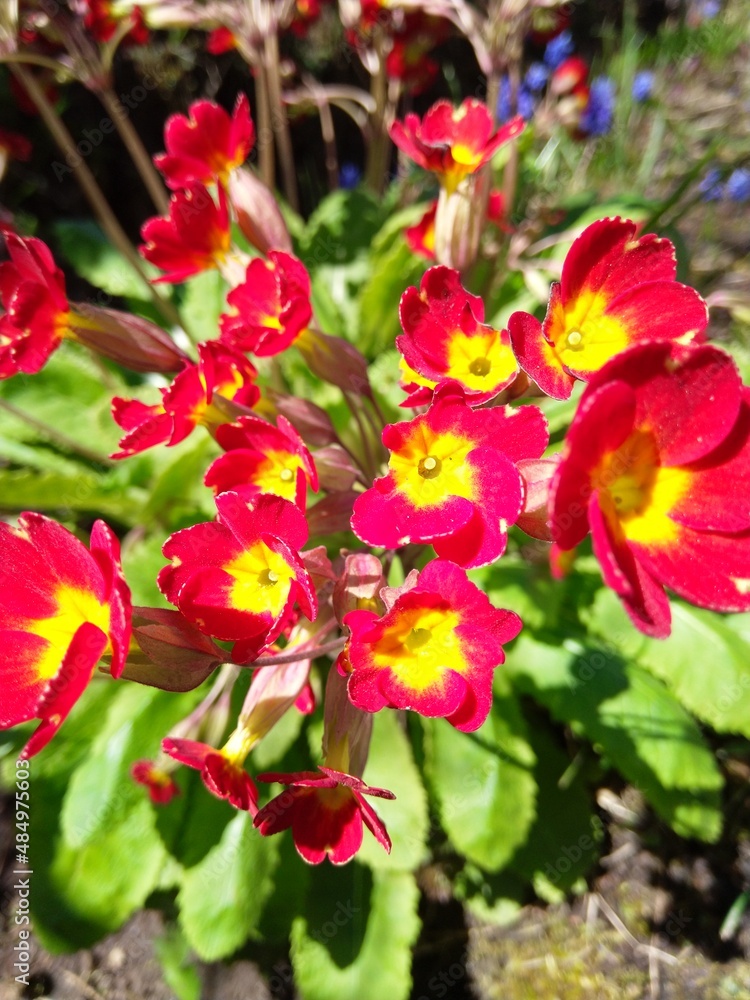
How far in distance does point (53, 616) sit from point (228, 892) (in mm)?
1066

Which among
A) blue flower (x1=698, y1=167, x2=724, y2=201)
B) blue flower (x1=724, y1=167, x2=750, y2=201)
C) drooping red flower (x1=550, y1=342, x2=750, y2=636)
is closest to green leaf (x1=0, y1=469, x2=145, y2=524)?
drooping red flower (x1=550, y1=342, x2=750, y2=636)

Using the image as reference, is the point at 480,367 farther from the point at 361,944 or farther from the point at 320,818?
the point at 361,944

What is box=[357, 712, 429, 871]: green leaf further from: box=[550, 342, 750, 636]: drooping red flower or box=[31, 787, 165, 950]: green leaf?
box=[550, 342, 750, 636]: drooping red flower

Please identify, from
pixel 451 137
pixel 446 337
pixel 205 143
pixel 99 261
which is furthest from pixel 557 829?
pixel 99 261

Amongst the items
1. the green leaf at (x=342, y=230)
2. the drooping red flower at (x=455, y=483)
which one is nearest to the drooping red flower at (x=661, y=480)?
the drooping red flower at (x=455, y=483)

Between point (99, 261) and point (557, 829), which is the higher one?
point (99, 261)

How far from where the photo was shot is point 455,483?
0.99 meters

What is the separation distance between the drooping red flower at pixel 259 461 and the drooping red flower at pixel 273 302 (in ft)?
0.54

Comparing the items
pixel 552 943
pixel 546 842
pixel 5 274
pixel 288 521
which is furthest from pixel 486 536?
pixel 552 943

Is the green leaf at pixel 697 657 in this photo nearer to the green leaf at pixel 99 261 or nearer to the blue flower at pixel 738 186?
the green leaf at pixel 99 261

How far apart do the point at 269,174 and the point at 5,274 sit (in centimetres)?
122

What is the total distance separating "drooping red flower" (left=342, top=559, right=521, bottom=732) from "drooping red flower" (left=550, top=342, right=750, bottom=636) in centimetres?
15

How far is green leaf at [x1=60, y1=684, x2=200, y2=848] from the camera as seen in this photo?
1.65m

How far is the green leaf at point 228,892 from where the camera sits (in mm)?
1601
